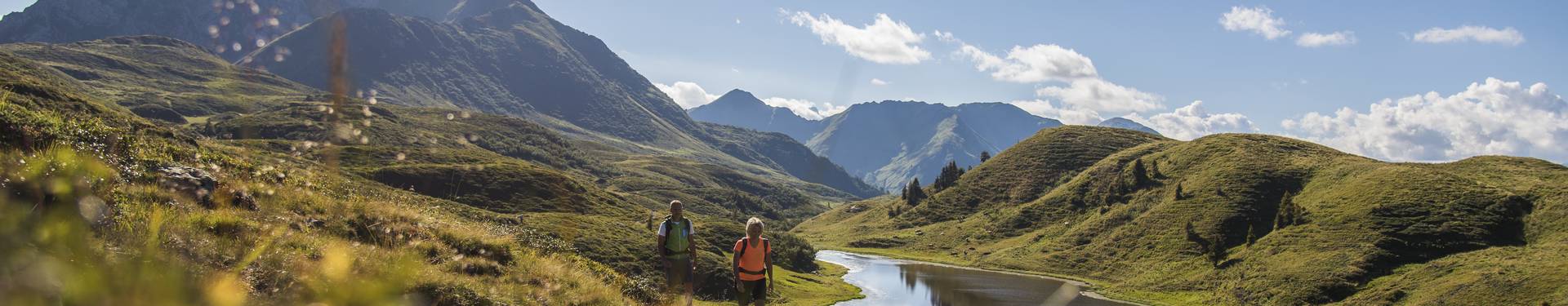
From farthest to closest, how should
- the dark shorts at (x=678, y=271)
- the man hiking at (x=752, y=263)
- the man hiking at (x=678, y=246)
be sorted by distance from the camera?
the dark shorts at (x=678, y=271) → the man hiking at (x=678, y=246) → the man hiking at (x=752, y=263)

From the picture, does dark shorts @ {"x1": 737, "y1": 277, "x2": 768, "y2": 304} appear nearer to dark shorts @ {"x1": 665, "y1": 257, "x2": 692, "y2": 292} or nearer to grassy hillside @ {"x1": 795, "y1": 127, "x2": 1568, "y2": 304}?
dark shorts @ {"x1": 665, "y1": 257, "x2": 692, "y2": 292}

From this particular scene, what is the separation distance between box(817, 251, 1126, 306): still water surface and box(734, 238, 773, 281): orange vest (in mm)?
74055

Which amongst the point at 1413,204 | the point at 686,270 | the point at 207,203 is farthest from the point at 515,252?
the point at 1413,204

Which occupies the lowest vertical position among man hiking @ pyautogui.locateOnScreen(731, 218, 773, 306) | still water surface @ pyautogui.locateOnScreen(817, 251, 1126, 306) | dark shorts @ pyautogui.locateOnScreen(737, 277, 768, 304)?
still water surface @ pyautogui.locateOnScreen(817, 251, 1126, 306)

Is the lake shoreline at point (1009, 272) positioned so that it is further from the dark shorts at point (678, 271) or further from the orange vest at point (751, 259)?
the orange vest at point (751, 259)

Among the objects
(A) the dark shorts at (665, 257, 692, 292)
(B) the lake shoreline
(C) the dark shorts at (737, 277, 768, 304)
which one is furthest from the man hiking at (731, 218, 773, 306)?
(B) the lake shoreline

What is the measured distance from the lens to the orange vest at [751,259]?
18891 millimetres

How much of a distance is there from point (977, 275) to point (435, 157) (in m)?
127

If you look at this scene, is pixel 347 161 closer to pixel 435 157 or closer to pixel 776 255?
pixel 435 157

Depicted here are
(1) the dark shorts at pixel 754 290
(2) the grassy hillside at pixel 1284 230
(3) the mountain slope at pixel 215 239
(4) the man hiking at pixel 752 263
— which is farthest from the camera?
(2) the grassy hillside at pixel 1284 230

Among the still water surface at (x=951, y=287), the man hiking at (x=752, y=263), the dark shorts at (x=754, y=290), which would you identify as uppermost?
the man hiking at (x=752, y=263)

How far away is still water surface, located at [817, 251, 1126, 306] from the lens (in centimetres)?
9856

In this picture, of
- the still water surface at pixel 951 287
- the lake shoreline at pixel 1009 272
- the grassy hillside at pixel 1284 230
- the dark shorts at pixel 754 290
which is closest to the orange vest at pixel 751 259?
the dark shorts at pixel 754 290

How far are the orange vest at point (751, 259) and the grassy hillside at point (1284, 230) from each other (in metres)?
88.6
